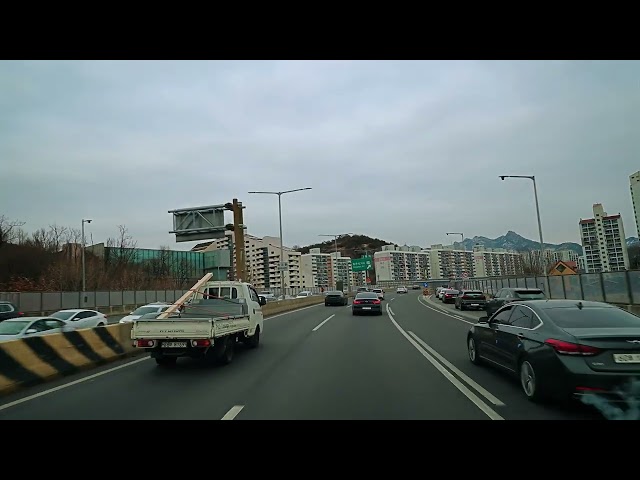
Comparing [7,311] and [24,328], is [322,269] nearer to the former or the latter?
[7,311]

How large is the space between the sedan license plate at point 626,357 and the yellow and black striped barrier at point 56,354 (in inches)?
370

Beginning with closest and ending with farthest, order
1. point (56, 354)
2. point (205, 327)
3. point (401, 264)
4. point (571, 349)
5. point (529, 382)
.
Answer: point (571, 349), point (529, 382), point (56, 354), point (205, 327), point (401, 264)

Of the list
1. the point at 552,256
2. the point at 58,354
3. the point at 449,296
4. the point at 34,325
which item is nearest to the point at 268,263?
the point at 552,256

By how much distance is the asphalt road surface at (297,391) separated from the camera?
21.0 feet

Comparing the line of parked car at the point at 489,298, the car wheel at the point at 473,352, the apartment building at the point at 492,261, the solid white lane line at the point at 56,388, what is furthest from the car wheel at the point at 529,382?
the apartment building at the point at 492,261

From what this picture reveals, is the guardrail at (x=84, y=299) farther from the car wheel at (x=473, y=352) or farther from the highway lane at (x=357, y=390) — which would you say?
the car wheel at (x=473, y=352)

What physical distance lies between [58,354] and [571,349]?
31.2ft

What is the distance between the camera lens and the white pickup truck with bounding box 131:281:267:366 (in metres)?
9.88

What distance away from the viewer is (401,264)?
491 feet
